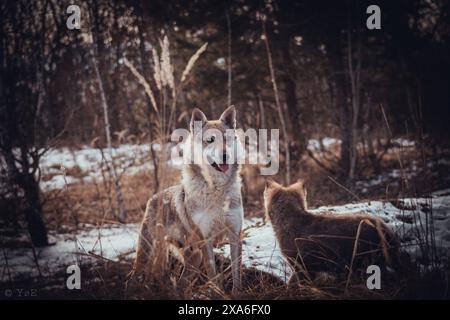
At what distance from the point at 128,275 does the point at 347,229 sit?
2.10m

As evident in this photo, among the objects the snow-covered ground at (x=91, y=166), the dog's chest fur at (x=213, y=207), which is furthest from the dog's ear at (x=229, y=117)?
the snow-covered ground at (x=91, y=166)

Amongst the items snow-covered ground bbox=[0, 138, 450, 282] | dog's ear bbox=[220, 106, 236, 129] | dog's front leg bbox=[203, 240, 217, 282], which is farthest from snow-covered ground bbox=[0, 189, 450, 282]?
dog's ear bbox=[220, 106, 236, 129]

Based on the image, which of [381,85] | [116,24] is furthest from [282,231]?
[116,24]

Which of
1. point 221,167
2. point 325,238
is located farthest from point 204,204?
point 325,238

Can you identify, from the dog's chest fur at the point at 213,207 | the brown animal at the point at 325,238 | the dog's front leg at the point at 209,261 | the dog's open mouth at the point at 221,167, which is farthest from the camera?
the dog's open mouth at the point at 221,167

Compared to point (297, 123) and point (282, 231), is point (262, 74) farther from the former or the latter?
point (282, 231)

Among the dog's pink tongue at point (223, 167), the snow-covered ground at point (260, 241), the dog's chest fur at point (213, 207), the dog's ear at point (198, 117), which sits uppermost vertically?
the dog's ear at point (198, 117)

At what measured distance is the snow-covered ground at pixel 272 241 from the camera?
11.1 feet

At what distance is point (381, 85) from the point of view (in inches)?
361

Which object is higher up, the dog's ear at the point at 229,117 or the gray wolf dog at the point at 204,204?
the dog's ear at the point at 229,117

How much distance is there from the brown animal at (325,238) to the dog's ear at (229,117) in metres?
1.11

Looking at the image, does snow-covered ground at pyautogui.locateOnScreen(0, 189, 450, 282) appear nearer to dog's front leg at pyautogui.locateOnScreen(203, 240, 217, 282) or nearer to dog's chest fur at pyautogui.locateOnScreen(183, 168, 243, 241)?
dog's chest fur at pyautogui.locateOnScreen(183, 168, 243, 241)

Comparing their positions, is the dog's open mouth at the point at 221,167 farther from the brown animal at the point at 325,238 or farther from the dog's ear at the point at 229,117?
the brown animal at the point at 325,238

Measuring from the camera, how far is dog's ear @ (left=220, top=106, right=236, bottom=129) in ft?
13.6
